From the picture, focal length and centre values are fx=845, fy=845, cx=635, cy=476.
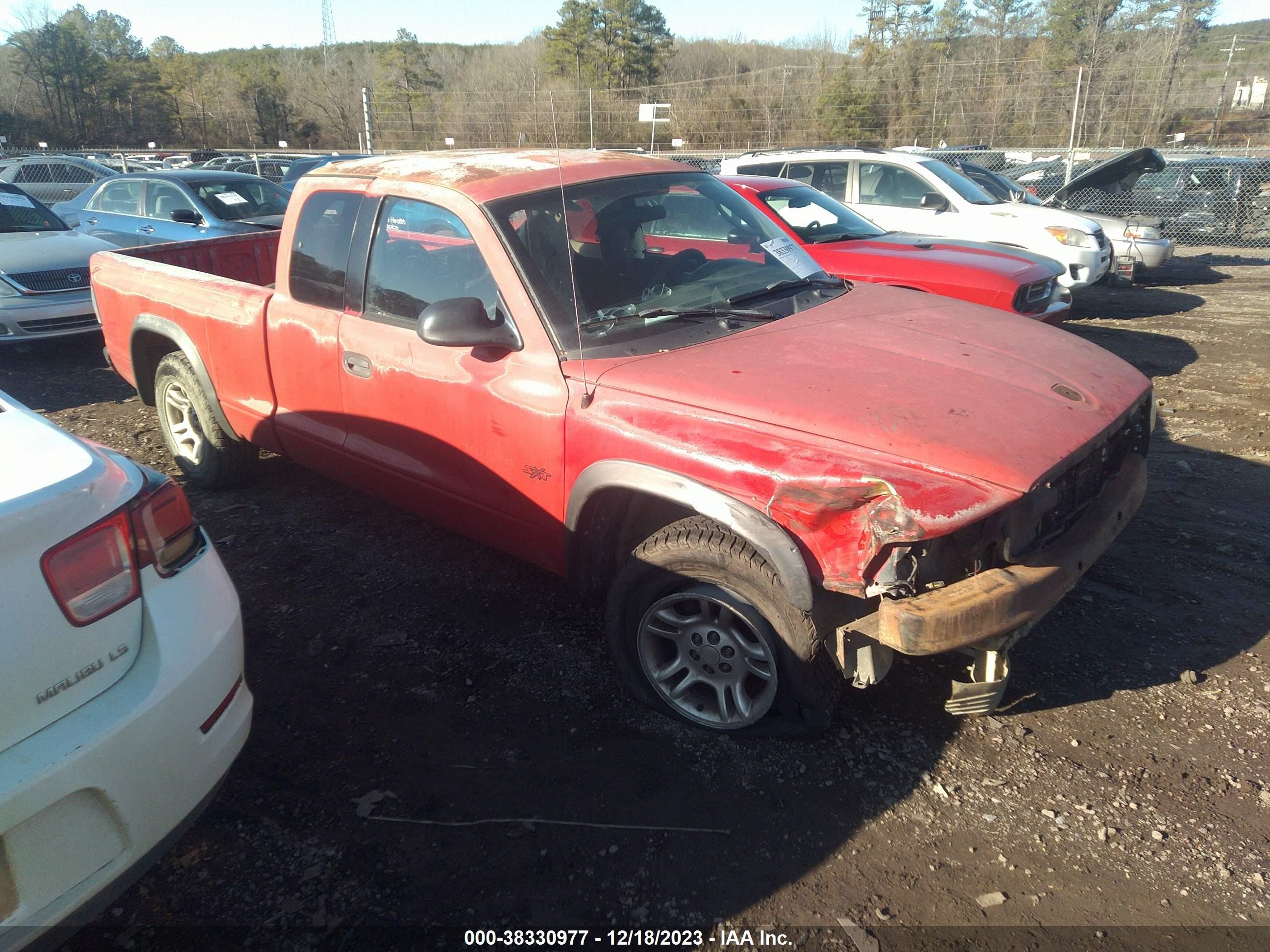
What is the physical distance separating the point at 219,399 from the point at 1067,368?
4.10 metres

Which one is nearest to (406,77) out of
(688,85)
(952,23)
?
(688,85)

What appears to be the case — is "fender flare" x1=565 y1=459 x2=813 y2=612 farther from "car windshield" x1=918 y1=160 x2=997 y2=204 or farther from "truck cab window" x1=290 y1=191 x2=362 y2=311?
"car windshield" x1=918 y1=160 x2=997 y2=204

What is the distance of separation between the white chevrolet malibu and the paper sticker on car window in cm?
269

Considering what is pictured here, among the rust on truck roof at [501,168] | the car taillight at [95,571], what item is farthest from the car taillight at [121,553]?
the rust on truck roof at [501,168]

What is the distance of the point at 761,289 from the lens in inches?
141

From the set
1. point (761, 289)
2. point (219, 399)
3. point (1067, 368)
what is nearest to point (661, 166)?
point (761, 289)

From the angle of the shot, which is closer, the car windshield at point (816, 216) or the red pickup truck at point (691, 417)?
the red pickup truck at point (691, 417)

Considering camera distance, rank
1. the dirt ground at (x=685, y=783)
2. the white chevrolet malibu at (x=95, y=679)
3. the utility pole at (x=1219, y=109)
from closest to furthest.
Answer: the white chevrolet malibu at (x=95, y=679) < the dirt ground at (x=685, y=783) < the utility pole at (x=1219, y=109)

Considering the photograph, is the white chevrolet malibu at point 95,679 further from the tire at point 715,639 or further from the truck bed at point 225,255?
the truck bed at point 225,255

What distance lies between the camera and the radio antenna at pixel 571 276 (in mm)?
2885

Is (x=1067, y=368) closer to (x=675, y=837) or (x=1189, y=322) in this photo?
(x=675, y=837)

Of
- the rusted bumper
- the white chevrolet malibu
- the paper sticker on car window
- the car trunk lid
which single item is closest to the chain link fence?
the paper sticker on car window

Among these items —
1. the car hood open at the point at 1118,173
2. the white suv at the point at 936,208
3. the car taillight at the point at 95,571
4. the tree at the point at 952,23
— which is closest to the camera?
the car taillight at the point at 95,571

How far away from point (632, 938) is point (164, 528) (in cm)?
161
